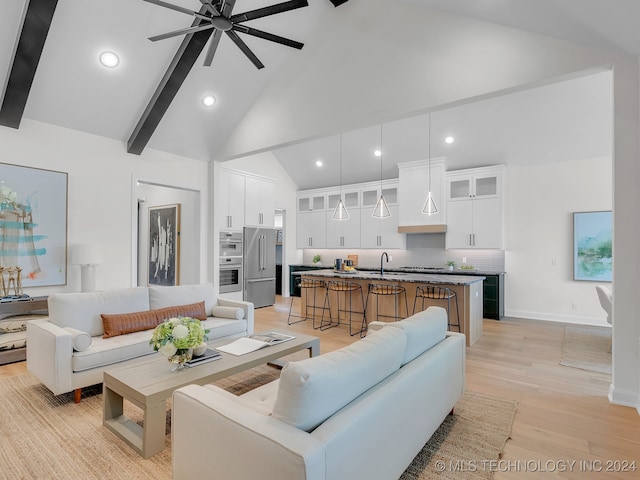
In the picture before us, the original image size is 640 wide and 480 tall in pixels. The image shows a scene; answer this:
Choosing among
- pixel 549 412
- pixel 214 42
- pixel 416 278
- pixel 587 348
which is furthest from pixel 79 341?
pixel 587 348

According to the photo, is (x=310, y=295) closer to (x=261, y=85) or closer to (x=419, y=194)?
(x=419, y=194)

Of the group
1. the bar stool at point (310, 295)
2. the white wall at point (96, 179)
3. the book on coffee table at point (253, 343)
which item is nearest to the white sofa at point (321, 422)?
the book on coffee table at point (253, 343)

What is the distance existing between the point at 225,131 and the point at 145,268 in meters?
3.96

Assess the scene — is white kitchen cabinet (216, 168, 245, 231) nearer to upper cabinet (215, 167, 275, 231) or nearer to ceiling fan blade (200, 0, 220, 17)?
upper cabinet (215, 167, 275, 231)

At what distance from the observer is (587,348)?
442 centimetres

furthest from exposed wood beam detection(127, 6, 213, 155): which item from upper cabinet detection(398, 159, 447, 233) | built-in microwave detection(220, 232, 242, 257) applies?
upper cabinet detection(398, 159, 447, 233)

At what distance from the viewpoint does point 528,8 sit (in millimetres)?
2889

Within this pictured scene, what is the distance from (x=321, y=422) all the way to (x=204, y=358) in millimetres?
1569

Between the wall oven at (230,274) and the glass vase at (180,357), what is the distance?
4196 millimetres

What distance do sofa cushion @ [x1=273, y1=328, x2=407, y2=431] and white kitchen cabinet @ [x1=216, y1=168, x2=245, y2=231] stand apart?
5.36m

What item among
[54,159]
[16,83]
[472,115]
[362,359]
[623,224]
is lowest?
[362,359]

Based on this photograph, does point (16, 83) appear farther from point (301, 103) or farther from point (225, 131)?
point (301, 103)

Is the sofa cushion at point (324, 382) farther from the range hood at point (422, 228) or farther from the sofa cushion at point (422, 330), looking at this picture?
the range hood at point (422, 228)

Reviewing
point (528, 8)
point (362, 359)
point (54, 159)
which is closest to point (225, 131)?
point (54, 159)
